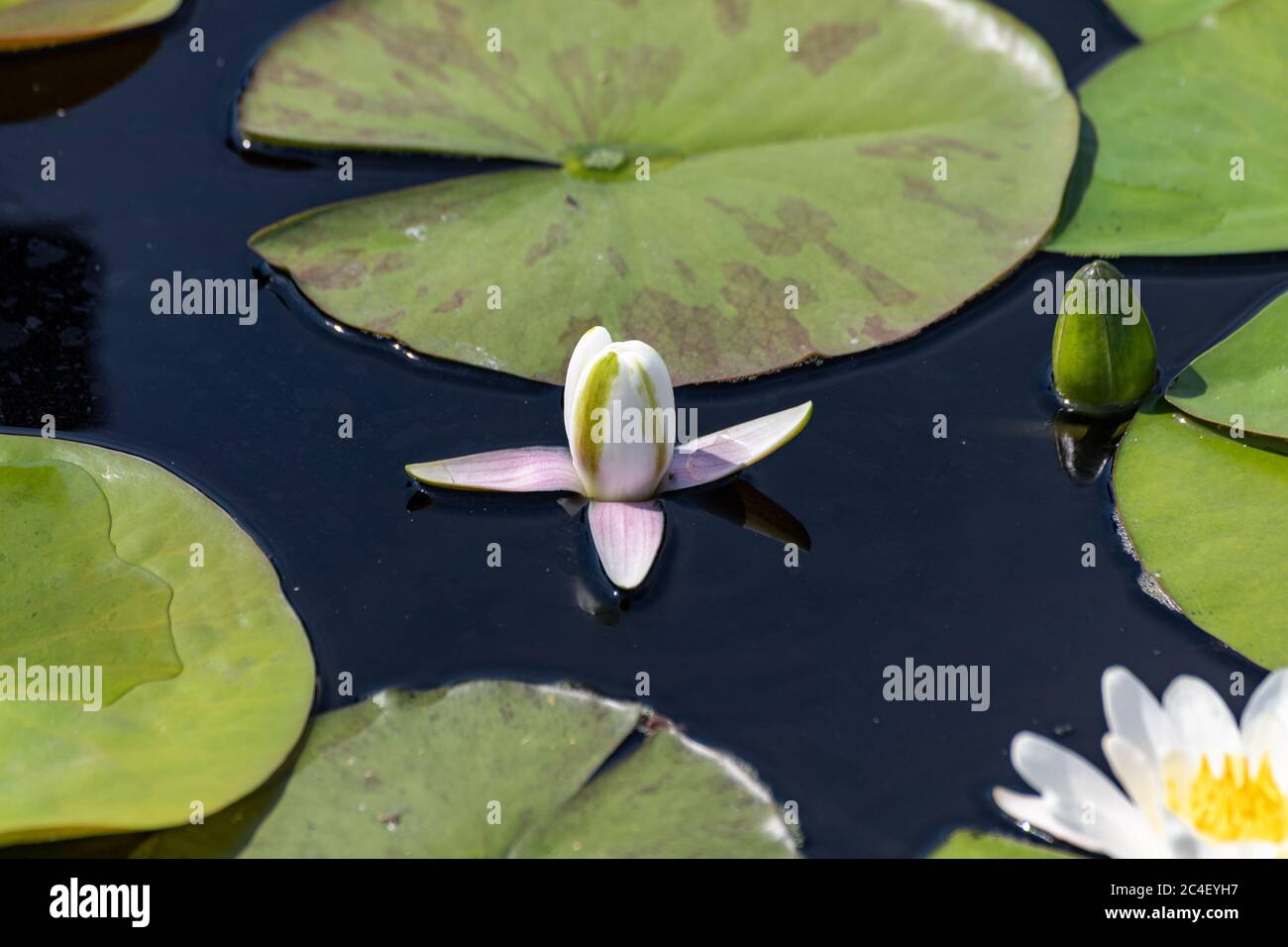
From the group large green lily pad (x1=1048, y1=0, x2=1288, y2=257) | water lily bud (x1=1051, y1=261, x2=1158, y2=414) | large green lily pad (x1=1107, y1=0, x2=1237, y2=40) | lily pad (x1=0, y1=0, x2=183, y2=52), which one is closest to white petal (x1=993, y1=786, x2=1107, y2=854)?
water lily bud (x1=1051, y1=261, x2=1158, y2=414)

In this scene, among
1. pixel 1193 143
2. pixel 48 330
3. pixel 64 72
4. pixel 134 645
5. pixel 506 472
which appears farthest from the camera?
pixel 64 72

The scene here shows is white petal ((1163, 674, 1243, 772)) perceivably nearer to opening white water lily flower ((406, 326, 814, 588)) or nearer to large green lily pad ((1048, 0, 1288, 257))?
opening white water lily flower ((406, 326, 814, 588))

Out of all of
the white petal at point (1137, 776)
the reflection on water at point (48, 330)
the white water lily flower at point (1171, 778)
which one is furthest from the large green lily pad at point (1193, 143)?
the reflection on water at point (48, 330)

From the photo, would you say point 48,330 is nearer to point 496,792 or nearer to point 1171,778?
point 496,792

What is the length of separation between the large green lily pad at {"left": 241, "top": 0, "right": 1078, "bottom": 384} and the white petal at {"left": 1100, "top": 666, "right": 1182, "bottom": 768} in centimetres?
132

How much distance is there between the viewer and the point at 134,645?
267 cm

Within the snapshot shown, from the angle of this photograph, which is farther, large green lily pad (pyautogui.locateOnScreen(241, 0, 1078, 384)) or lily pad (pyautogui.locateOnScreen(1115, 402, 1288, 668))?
large green lily pad (pyautogui.locateOnScreen(241, 0, 1078, 384))

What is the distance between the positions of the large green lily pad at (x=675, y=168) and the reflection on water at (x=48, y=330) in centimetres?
53

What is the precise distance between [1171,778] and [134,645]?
6.57ft

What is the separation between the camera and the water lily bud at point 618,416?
2916 mm

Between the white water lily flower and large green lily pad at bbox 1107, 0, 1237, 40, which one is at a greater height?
large green lily pad at bbox 1107, 0, 1237, 40

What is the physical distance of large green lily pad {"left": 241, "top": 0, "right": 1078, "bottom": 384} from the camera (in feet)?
11.3

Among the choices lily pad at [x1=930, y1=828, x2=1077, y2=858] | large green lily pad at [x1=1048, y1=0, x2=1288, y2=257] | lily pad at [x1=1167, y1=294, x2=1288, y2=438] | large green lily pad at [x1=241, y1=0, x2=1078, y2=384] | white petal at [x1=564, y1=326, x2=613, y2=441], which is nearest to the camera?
lily pad at [x1=930, y1=828, x2=1077, y2=858]

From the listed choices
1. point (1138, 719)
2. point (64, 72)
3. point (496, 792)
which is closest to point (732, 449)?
point (496, 792)
